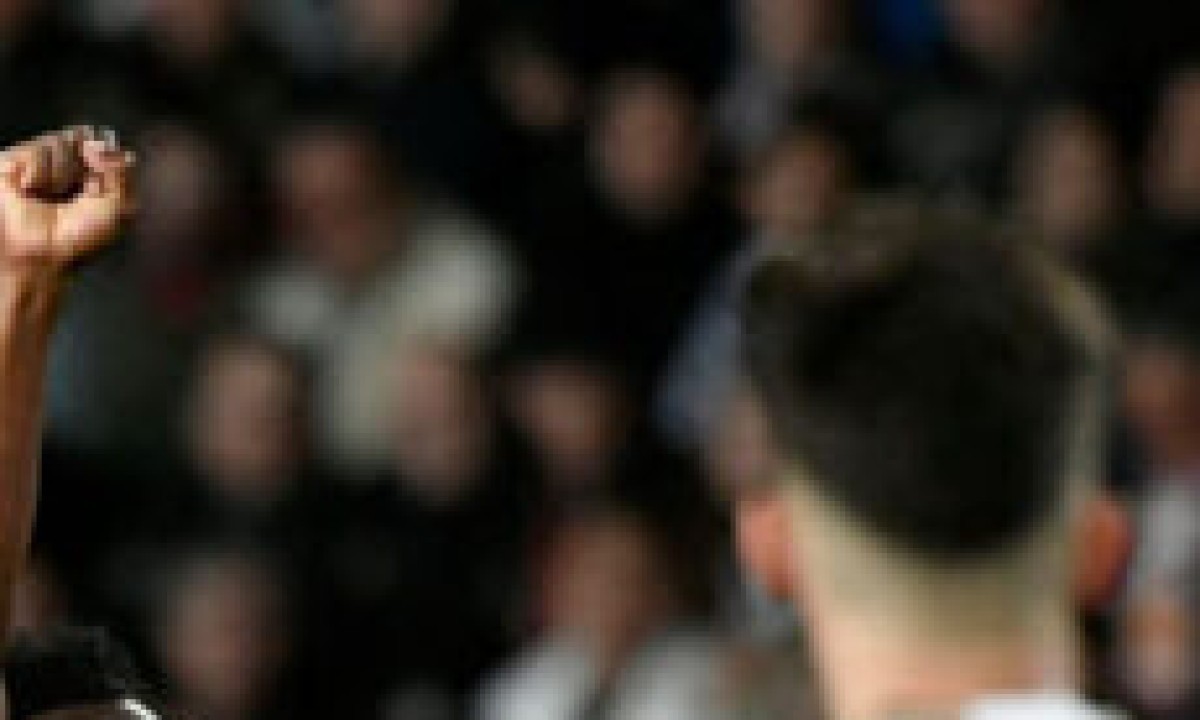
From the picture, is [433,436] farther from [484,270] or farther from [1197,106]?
[1197,106]

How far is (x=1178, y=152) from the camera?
789 cm

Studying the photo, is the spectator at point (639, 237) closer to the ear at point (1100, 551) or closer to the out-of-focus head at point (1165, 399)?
the out-of-focus head at point (1165, 399)

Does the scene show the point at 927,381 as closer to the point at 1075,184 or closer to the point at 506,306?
the point at 1075,184

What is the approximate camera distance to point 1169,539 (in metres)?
6.85

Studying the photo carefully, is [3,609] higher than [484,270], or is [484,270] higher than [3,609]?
[484,270]

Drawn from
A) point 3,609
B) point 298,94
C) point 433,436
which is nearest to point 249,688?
point 433,436

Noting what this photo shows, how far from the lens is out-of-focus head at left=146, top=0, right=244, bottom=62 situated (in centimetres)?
898

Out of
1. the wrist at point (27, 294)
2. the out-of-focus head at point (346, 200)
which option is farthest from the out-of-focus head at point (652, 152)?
the wrist at point (27, 294)

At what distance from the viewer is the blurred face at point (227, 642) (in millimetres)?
7195

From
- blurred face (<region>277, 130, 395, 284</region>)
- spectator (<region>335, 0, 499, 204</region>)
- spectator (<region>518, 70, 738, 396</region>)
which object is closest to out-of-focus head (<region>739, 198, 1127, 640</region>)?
spectator (<region>518, 70, 738, 396</region>)

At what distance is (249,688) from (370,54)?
243 cm

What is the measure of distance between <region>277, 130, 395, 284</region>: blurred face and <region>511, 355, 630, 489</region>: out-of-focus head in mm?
949

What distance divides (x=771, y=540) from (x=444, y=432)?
4.98 metres

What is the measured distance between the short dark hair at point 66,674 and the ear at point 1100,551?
88 cm
